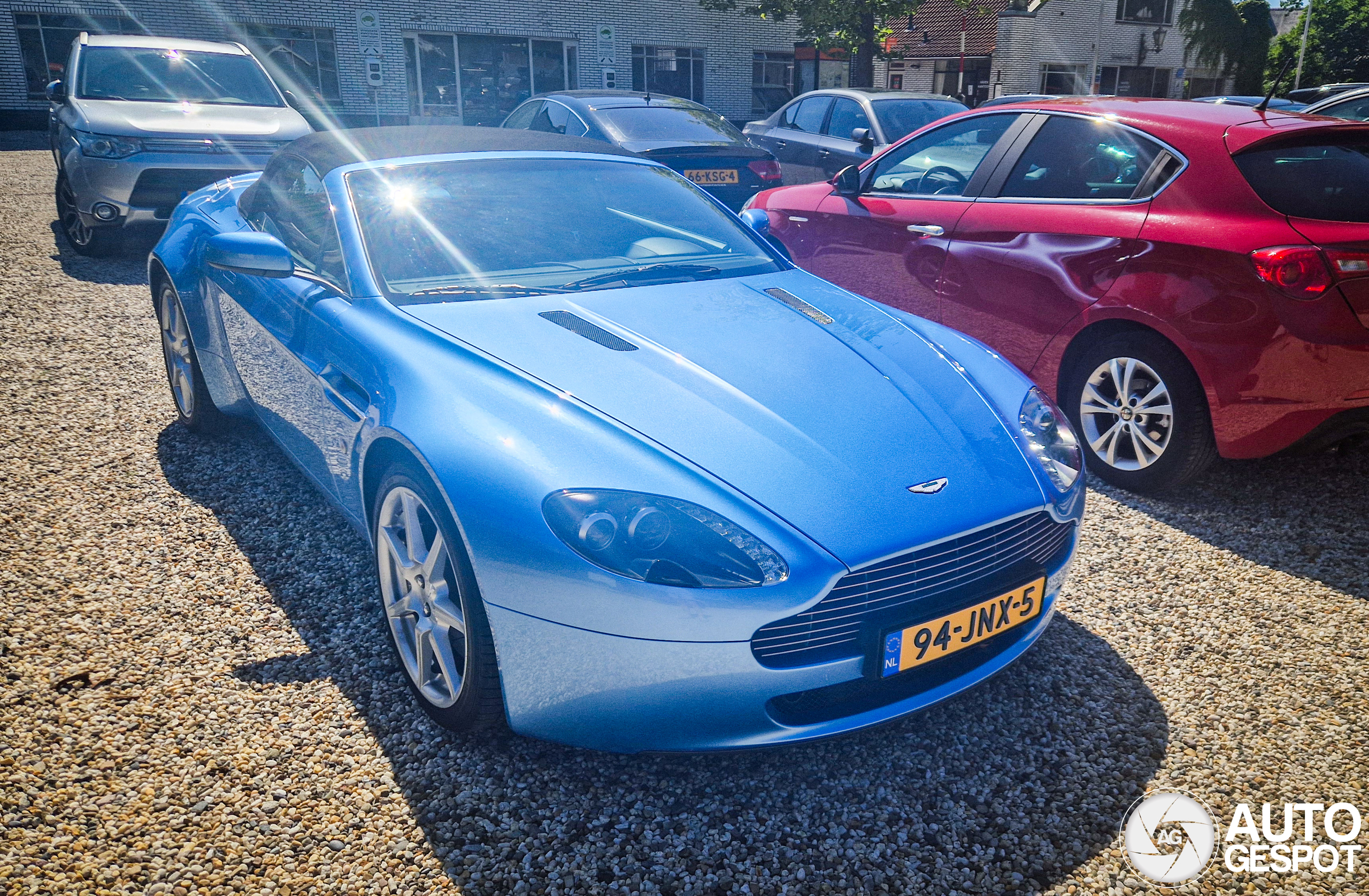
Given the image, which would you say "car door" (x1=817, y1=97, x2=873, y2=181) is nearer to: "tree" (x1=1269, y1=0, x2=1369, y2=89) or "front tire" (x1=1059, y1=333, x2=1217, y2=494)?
"front tire" (x1=1059, y1=333, x2=1217, y2=494)

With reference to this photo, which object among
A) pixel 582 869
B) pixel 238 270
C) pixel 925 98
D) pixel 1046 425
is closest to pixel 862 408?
pixel 1046 425

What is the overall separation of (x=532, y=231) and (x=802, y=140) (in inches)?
289

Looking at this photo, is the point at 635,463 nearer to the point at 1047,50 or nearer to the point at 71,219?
the point at 71,219

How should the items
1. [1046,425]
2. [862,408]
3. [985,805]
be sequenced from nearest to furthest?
[985,805]
[862,408]
[1046,425]

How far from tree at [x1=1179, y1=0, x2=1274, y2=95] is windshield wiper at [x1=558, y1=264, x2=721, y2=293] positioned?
40.3 meters

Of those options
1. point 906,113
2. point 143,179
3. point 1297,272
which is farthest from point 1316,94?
point 143,179

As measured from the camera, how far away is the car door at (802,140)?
966cm

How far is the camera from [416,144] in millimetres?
3494

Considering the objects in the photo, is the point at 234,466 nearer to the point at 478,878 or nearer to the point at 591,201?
the point at 591,201

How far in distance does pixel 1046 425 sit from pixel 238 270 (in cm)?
249

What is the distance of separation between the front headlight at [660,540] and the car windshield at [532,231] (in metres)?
1.10

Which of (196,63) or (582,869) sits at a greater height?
(196,63)

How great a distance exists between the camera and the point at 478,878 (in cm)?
199

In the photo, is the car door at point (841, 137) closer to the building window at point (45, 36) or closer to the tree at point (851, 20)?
the tree at point (851, 20)
